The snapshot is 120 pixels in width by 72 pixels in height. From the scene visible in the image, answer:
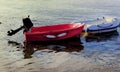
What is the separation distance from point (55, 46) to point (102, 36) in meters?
4.75

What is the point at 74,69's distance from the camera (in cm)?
1506

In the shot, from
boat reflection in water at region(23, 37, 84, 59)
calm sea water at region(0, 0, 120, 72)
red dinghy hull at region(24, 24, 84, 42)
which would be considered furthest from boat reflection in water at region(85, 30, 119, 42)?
red dinghy hull at region(24, 24, 84, 42)

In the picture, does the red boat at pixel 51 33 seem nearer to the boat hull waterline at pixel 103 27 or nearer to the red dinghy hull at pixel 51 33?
the red dinghy hull at pixel 51 33

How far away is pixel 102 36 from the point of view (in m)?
23.1

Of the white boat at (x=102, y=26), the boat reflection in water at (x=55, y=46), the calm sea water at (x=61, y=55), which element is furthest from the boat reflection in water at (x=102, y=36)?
the boat reflection in water at (x=55, y=46)

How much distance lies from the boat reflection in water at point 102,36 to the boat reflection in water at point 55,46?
1.12 meters

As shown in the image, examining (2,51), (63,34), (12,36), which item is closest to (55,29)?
(63,34)

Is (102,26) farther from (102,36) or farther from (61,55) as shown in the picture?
(61,55)

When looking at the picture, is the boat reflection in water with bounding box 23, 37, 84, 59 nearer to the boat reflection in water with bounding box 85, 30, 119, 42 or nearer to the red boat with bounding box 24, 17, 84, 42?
the red boat with bounding box 24, 17, 84, 42

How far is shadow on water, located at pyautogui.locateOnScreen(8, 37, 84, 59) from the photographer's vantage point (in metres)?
19.1

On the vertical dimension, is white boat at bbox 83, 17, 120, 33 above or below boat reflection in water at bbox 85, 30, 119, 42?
above

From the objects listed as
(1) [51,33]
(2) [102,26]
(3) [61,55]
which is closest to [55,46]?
(1) [51,33]

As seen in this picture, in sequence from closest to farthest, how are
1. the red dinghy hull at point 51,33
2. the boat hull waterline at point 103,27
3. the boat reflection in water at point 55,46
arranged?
the boat reflection in water at point 55,46 < the red dinghy hull at point 51,33 < the boat hull waterline at point 103,27

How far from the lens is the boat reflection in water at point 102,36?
72.4 ft
